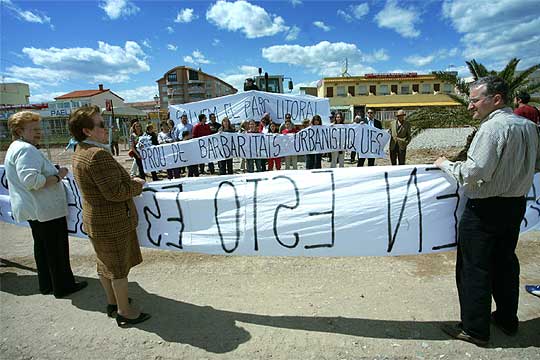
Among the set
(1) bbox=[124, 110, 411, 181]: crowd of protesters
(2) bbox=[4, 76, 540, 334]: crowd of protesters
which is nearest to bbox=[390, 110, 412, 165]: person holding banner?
(1) bbox=[124, 110, 411, 181]: crowd of protesters

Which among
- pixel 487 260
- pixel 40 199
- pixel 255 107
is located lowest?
pixel 487 260

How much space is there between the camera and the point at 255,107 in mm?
11711

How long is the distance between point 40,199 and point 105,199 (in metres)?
1.13

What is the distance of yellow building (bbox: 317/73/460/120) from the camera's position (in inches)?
2178

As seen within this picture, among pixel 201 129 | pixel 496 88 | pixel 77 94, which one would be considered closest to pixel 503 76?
pixel 201 129

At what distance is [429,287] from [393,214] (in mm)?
1107

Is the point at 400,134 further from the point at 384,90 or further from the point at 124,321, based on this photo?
the point at 384,90

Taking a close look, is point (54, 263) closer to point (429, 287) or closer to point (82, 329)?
point (82, 329)

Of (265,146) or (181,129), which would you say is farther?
(181,129)

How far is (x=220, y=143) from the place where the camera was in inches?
401

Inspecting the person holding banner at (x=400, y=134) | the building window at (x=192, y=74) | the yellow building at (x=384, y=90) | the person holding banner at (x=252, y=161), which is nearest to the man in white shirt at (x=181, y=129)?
the person holding banner at (x=252, y=161)

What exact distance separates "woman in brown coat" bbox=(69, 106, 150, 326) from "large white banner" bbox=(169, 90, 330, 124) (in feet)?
29.2

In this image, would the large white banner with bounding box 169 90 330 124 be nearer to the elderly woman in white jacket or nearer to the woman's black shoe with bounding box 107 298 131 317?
the elderly woman in white jacket

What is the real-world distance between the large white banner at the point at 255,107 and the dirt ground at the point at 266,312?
8002 millimetres
